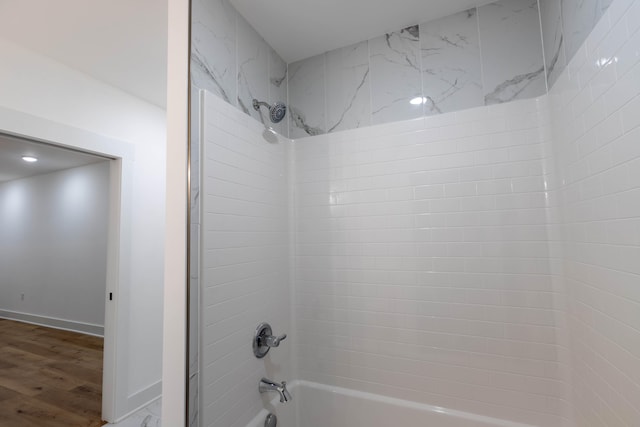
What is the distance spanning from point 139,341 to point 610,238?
282 centimetres

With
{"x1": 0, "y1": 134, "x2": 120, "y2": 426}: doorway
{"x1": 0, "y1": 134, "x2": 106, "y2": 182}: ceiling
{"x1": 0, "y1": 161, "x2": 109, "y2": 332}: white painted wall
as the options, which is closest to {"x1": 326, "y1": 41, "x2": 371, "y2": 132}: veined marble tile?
{"x1": 0, "y1": 134, "x2": 120, "y2": 426}: doorway

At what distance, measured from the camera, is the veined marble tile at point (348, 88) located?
159 cm

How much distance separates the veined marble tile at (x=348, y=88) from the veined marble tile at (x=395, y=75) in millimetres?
43

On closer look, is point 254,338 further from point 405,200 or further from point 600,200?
point 600,200

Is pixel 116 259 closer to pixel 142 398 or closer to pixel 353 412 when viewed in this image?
pixel 142 398

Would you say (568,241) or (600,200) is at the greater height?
(600,200)

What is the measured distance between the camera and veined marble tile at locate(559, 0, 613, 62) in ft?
2.66

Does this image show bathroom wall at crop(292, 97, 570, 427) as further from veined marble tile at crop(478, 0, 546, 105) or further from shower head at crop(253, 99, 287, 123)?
shower head at crop(253, 99, 287, 123)

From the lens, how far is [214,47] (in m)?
1.20

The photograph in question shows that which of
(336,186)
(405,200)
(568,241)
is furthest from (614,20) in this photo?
(336,186)

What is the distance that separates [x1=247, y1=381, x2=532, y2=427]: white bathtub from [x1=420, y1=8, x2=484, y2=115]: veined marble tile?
1525 mm

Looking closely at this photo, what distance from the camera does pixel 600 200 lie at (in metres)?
0.88

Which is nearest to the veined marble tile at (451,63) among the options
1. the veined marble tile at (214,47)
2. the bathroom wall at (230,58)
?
the bathroom wall at (230,58)

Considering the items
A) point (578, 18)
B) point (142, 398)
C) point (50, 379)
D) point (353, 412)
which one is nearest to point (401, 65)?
point (578, 18)
